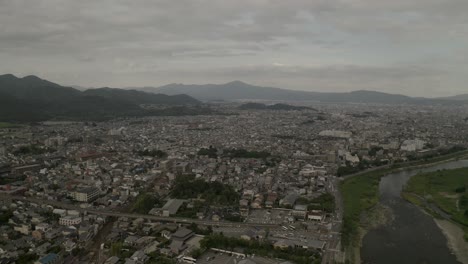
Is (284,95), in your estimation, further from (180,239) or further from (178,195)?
(180,239)

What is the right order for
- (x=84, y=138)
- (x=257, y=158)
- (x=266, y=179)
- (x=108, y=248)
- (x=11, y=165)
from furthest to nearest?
1. (x=84, y=138)
2. (x=257, y=158)
3. (x=11, y=165)
4. (x=266, y=179)
5. (x=108, y=248)

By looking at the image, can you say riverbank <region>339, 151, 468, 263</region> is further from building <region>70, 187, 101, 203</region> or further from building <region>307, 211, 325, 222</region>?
building <region>70, 187, 101, 203</region>

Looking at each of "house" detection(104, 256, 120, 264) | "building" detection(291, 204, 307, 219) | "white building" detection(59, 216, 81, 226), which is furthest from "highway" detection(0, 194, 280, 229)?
"house" detection(104, 256, 120, 264)

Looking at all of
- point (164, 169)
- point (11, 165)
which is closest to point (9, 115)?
point (11, 165)

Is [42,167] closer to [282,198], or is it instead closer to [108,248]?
[108,248]

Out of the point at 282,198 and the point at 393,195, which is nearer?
the point at 282,198

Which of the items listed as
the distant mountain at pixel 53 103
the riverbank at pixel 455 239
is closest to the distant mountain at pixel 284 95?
the distant mountain at pixel 53 103
